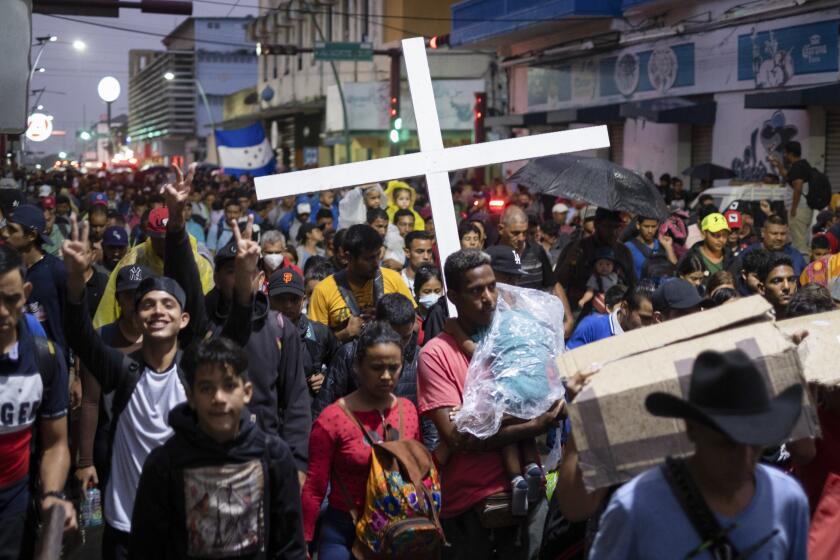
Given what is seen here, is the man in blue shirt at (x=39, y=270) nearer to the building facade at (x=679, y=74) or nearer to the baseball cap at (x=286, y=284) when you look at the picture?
the baseball cap at (x=286, y=284)

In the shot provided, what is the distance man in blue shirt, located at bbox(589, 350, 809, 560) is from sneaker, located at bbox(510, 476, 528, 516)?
1904mm

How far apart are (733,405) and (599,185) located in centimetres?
606

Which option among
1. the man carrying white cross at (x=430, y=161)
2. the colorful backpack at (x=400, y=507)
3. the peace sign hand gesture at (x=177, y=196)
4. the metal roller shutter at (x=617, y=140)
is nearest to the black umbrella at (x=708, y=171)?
the metal roller shutter at (x=617, y=140)

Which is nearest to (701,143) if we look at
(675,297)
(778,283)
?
(778,283)

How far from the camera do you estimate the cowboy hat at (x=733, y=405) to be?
3002 millimetres

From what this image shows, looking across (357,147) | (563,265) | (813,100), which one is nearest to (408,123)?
(357,147)

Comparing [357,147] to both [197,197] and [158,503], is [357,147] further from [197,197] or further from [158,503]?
[158,503]

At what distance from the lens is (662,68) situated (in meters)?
26.1

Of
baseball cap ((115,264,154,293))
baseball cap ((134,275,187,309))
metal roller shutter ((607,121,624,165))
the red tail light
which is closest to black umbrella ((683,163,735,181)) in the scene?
metal roller shutter ((607,121,624,165))

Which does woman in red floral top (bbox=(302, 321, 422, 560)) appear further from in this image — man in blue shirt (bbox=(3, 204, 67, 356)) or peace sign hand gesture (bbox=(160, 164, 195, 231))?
man in blue shirt (bbox=(3, 204, 67, 356))

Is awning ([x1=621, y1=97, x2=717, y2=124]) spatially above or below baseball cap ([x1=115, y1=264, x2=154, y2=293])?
above

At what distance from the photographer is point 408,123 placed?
42344mm

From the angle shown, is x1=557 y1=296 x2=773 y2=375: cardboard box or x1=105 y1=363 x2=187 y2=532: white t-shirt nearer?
x1=557 y1=296 x2=773 y2=375: cardboard box

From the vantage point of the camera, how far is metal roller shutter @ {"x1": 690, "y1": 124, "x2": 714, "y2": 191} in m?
25.0
